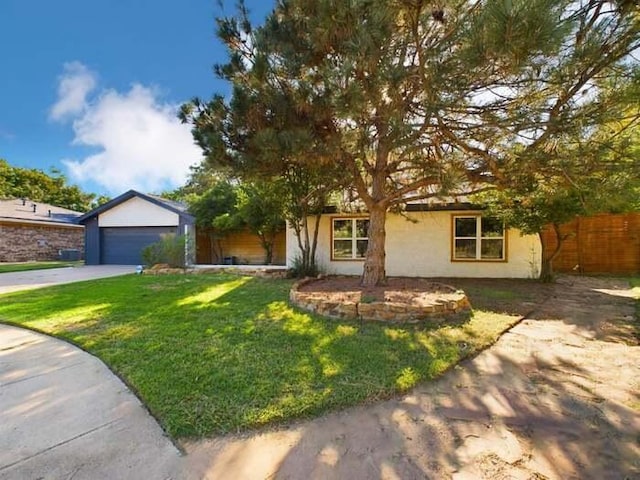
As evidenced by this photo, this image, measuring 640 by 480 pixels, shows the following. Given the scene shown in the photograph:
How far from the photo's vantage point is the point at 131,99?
1434 cm

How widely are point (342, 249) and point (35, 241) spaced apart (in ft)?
63.8

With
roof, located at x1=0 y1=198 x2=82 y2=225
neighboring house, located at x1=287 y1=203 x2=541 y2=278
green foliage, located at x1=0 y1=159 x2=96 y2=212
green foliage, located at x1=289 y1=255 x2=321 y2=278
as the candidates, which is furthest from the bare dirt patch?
green foliage, located at x1=0 y1=159 x2=96 y2=212

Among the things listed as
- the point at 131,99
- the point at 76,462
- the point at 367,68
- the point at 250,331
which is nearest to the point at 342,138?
the point at 367,68

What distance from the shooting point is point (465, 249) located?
11.6 metres

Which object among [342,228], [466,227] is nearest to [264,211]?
[342,228]

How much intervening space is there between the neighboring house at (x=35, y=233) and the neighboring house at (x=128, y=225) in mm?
2484

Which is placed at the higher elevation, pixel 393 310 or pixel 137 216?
pixel 137 216

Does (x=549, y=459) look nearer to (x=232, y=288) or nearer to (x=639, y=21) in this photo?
(x=639, y=21)

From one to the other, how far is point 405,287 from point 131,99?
43.8 ft

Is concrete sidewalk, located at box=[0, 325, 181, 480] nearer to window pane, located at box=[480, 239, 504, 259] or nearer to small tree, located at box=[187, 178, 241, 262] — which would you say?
window pane, located at box=[480, 239, 504, 259]

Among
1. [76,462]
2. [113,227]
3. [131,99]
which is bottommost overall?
[76,462]

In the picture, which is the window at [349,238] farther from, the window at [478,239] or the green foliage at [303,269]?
the window at [478,239]

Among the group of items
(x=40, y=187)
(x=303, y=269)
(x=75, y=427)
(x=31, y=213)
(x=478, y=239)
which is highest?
(x=40, y=187)

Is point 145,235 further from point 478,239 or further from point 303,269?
point 478,239
